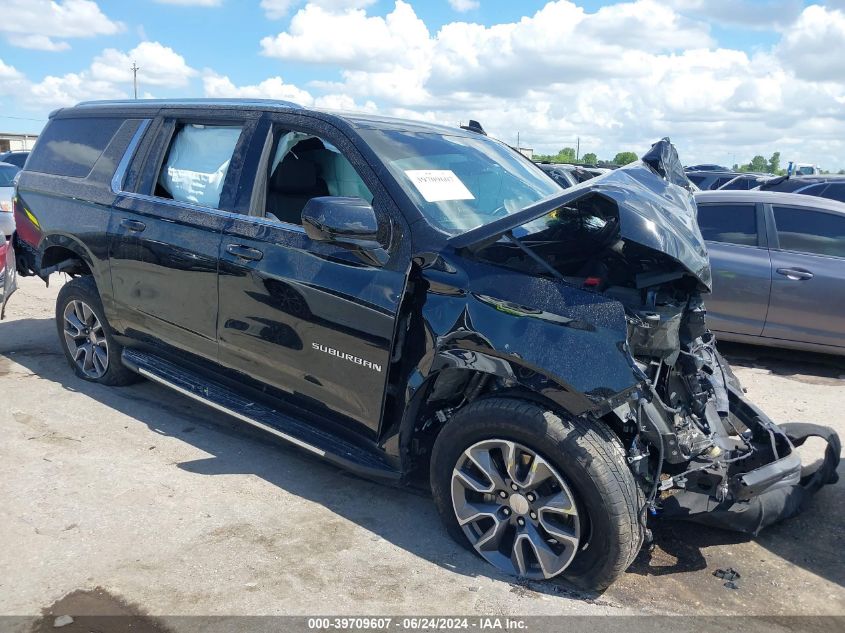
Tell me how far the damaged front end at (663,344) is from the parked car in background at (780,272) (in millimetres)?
2825

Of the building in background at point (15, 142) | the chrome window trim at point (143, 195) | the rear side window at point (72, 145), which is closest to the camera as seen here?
the chrome window trim at point (143, 195)

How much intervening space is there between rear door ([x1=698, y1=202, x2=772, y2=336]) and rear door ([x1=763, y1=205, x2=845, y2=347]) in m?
0.10

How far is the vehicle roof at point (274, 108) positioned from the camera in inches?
156

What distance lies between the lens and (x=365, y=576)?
3.24 metres

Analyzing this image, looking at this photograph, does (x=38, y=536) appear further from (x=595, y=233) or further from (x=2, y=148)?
(x=2, y=148)

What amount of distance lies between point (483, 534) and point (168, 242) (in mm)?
2552

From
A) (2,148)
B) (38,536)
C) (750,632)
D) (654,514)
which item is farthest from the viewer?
(2,148)

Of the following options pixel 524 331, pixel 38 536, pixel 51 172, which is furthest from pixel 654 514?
pixel 51 172

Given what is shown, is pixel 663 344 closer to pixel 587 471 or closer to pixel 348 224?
pixel 587 471

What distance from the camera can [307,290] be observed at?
3680 mm

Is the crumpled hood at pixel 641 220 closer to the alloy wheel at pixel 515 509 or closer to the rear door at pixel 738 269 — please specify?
the alloy wheel at pixel 515 509

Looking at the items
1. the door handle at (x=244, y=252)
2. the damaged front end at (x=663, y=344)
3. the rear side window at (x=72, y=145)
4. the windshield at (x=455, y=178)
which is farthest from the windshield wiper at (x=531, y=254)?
the rear side window at (x=72, y=145)

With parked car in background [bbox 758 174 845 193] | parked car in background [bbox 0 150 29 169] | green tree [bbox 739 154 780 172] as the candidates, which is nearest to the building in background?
parked car in background [bbox 0 150 29 169]

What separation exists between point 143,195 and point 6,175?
10658 millimetres
